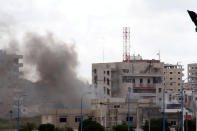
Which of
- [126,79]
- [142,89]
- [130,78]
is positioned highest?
[130,78]

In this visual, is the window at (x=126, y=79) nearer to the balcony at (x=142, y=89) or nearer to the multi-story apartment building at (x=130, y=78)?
the multi-story apartment building at (x=130, y=78)

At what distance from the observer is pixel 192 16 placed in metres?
76.4

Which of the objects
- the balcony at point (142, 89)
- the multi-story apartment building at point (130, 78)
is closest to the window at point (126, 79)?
the multi-story apartment building at point (130, 78)

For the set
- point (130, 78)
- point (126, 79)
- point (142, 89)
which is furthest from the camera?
point (142, 89)

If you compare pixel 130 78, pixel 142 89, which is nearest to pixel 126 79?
pixel 130 78

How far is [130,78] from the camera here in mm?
180750

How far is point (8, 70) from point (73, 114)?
20927 millimetres

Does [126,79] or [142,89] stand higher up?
[126,79]

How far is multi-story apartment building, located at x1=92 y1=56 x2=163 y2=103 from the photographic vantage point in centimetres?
17900

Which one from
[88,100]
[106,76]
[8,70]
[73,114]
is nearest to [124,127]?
[73,114]

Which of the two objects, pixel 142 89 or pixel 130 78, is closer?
pixel 130 78

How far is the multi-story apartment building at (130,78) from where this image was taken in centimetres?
17900

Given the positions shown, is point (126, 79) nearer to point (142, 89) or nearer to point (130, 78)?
point (130, 78)

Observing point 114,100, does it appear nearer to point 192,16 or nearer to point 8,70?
point 8,70
